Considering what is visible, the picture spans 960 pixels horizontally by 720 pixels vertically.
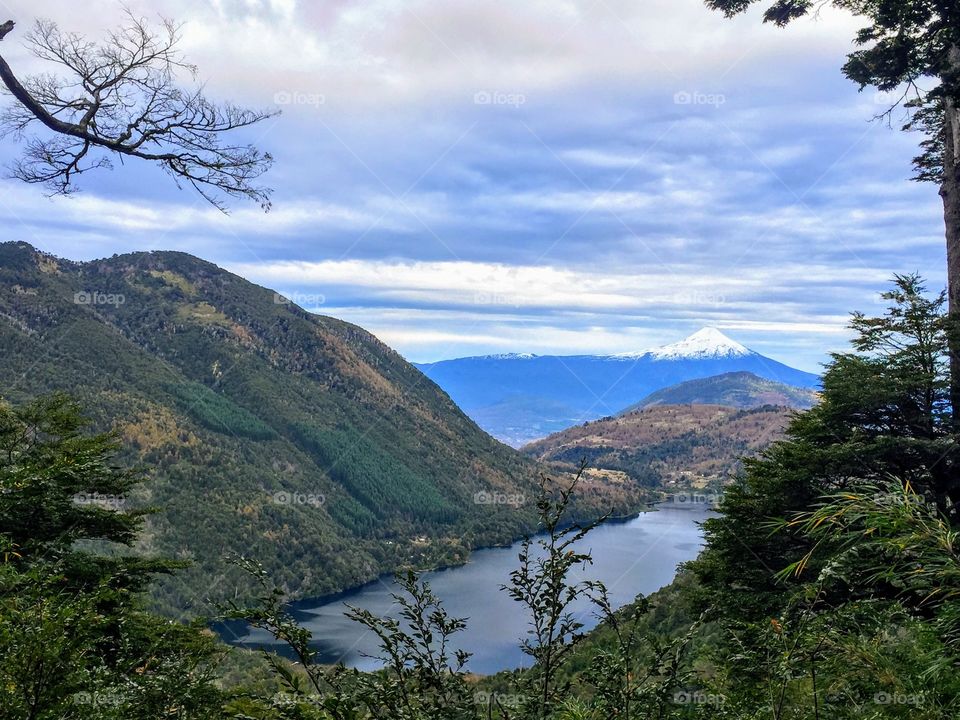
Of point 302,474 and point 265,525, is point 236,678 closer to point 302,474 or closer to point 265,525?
point 265,525

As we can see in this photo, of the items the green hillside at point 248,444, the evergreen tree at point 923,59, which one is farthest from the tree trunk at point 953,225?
the green hillside at point 248,444

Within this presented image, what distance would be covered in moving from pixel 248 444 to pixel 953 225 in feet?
485

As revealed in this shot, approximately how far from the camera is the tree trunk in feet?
42.7

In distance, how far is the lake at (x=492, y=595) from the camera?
2672 inches

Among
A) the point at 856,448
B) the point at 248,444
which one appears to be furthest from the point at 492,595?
the point at 856,448

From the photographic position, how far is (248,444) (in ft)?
477

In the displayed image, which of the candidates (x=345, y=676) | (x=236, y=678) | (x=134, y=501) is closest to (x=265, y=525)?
(x=134, y=501)

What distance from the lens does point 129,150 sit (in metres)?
6.86

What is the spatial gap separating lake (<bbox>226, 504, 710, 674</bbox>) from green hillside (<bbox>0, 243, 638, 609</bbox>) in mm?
6727

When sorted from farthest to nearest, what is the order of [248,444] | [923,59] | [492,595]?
1. [248,444]
2. [492,595]
3. [923,59]

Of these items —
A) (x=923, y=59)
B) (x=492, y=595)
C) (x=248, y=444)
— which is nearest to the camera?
(x=923, y=59)

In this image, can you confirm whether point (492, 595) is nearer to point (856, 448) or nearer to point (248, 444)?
point (248, 444)

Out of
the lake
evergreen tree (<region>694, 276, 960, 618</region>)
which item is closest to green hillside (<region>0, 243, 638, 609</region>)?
the lake

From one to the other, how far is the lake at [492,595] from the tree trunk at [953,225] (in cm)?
4024
